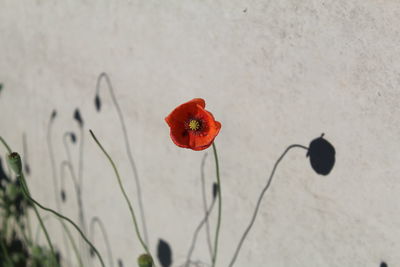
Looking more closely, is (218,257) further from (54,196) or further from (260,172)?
(54,196)

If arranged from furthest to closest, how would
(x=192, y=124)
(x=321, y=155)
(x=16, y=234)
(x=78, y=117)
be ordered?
(x=16, y=234), (x=78, y=117), (x=321, y=155), (x=192, y=124)

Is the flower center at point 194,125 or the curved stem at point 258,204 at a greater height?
the flower center at point 194,125

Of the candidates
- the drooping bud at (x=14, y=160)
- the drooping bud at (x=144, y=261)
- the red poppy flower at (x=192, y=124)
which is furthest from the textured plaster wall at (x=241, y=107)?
the drooping bud at (x=14, y=160)

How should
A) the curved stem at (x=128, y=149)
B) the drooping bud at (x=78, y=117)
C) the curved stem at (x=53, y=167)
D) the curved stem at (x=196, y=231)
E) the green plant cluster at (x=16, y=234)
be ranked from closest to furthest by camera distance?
the curved stem at (x=196, y=231) → the curved stem at (x=128, y=149) → the drooping bud at (x=78, y=117) → the curved stem at (x=53, y=167) → the green plant cluster at (x=16, y=234)

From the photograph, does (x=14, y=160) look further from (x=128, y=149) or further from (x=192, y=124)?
(x=128, y=149)

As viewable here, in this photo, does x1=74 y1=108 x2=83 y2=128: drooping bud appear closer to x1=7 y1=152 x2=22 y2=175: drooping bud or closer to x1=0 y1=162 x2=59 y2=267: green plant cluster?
x1=0 y1=162 x2=59 y2=267: green plant cluster

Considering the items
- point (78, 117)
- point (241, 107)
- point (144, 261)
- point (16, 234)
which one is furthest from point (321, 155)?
point (16, 234)

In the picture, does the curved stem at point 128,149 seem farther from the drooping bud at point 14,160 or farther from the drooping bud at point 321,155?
the drooping bud at point 321,155
